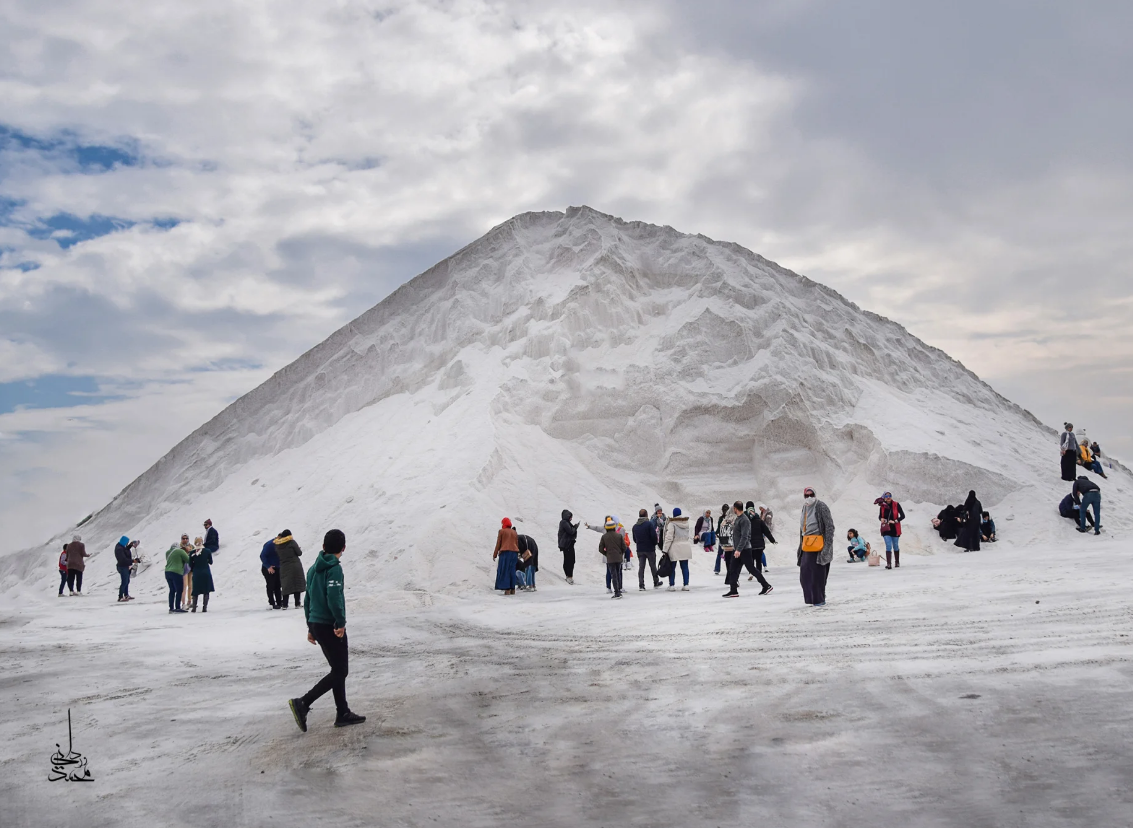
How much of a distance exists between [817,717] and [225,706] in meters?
4.98

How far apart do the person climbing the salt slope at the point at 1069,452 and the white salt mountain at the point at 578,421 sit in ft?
4.44

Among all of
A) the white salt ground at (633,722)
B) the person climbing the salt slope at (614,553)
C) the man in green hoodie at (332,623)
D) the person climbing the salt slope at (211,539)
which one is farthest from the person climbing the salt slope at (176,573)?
the man in green hoodie at (332,623)

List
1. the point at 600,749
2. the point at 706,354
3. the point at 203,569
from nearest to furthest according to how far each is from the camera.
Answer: the point at 600,749, the point at 203,569, the point at 706,354

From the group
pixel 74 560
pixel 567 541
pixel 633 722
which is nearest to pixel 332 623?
pixel 633 722

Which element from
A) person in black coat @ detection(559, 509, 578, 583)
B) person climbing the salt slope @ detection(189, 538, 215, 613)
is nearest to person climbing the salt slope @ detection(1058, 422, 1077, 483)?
person in black coat @ detection(559, 509, 578, 583)

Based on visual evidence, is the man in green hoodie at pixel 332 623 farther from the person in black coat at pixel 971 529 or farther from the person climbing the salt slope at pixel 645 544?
the person in black coat at pixel 971 529

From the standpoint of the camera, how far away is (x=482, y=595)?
55.6ft

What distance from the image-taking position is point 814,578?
1126 centimetres

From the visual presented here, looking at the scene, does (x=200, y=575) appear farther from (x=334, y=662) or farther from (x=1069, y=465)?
(x=1069, y=465)

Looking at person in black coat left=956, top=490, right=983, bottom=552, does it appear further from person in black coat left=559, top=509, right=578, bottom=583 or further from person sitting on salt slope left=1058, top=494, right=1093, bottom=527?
person in black coat left=559, top=509, right=578, bottom=583

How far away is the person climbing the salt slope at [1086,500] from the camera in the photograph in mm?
20453

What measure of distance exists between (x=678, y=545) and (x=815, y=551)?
4.95 m

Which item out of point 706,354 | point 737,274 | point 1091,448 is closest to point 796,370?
point 706,354

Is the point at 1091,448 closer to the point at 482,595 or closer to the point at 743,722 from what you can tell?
the point at 482,595
